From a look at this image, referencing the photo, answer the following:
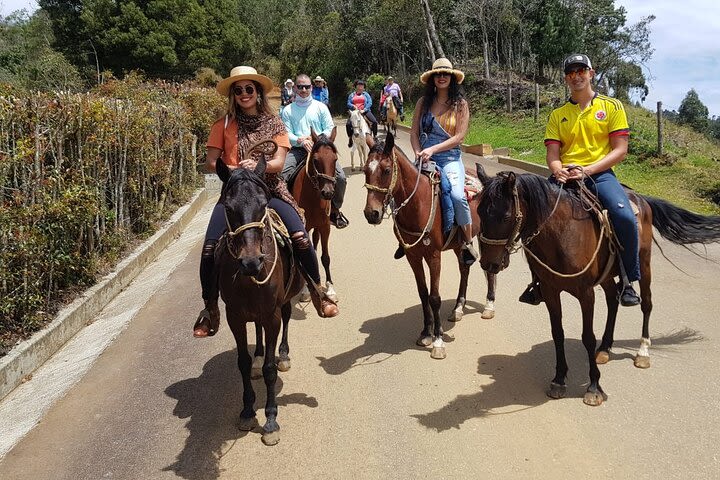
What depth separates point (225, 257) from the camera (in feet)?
13.1

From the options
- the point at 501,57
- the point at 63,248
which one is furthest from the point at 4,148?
the point at 501,57

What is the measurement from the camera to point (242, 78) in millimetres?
4586

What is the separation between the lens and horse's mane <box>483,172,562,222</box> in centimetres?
397

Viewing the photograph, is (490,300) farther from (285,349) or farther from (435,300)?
(285,349)

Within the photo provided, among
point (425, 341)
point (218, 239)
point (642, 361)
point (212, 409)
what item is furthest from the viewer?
point (425, 341)

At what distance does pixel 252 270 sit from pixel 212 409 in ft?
6.05

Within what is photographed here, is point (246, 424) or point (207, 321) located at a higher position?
point (207, 321)

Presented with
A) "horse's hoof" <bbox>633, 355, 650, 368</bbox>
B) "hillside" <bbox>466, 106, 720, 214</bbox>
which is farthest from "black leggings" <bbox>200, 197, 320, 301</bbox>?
"hillside" <bbox>466, 106, 720, 214</bbox>

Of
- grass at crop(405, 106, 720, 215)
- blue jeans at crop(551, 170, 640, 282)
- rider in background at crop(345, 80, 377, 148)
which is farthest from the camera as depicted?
rider in background at crop(345, 80, 377, 148)

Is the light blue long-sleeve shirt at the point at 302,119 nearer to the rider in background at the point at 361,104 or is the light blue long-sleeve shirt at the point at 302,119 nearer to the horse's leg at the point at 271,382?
the horse's leg at the point at 271,382

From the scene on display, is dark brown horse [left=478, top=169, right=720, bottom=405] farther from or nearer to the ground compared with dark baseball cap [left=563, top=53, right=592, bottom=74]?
nearer to the ground

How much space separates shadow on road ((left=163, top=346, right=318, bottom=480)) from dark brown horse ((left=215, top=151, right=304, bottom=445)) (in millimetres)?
217

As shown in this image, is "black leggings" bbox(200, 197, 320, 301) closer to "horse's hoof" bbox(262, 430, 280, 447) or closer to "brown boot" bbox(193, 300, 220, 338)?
"brown boot" bbox(193, 300, 220, 338)

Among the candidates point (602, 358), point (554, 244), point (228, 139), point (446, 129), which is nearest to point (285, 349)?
point (228, 139)
